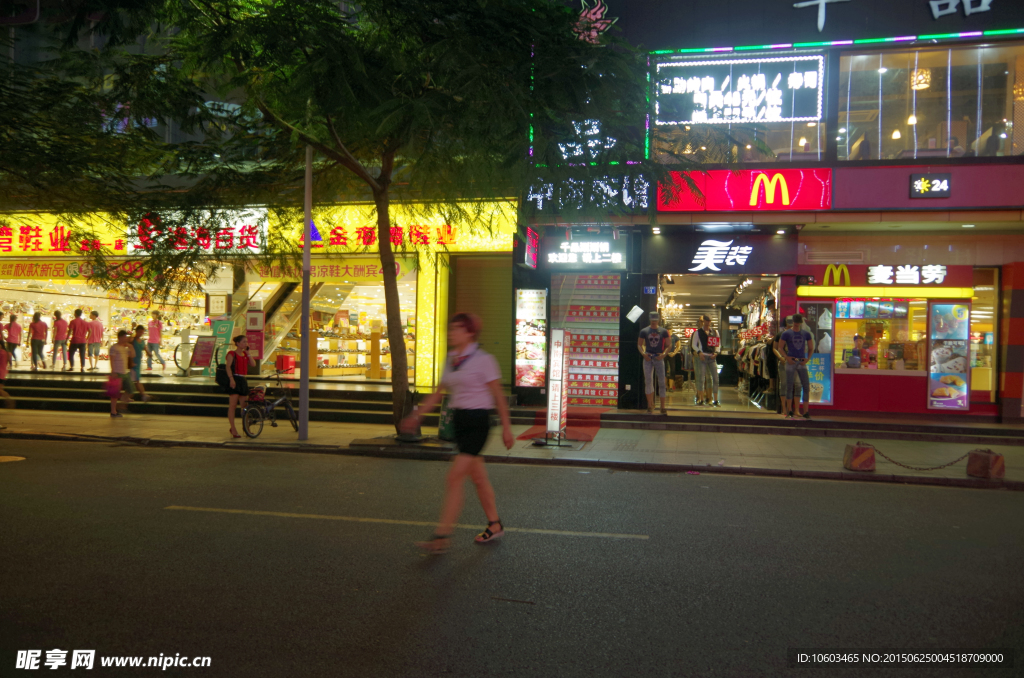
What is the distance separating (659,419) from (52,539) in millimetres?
11093

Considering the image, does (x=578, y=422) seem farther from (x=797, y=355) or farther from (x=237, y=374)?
(x=237, y=374)

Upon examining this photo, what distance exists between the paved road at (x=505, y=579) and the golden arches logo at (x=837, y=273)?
26.0ft

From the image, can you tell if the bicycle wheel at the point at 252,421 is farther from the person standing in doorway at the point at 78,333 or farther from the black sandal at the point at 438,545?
the person standing in doorway at the point at 78,333

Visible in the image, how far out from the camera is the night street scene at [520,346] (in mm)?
4285

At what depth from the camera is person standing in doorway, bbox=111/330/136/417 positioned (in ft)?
46.5

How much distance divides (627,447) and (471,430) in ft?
21.4

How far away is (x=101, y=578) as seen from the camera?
472 centimetres

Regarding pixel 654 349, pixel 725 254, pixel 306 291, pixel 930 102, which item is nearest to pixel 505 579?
pixel 306 291

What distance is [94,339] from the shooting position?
19.1 meters

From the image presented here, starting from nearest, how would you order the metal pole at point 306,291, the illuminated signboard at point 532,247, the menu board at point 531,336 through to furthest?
1. the metal pole at point 306,291
2. the illuminated signboard at point 532,247
3. the menu board at point 531,336

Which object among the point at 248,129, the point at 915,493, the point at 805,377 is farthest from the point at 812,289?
the point at 248,129

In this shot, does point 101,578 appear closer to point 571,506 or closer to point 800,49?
point 571,506

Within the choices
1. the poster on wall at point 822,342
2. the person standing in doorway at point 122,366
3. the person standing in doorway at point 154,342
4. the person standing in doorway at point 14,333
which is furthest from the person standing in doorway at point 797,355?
the person standing in doorway at point 14,333

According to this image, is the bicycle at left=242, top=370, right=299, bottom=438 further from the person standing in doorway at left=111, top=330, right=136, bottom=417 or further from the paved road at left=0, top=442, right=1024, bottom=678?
the paved road at left=0, top=442, right=1024, bottom=678
